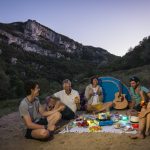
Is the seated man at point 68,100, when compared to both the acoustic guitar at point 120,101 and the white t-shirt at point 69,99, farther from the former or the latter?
the acoustic guitar at point 120,101

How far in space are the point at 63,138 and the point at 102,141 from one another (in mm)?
929

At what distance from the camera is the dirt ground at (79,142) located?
6.45 meters

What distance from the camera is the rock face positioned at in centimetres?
6850

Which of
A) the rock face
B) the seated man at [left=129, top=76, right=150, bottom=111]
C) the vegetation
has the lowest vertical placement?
the seated man at [left=129, top=76, right=150, bottom=111]

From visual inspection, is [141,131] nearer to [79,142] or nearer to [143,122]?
[143,122]

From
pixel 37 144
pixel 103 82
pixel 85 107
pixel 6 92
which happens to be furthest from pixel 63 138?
pixel 6 92

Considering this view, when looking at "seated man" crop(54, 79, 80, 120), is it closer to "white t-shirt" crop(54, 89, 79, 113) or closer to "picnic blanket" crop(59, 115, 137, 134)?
"white t-shirt" crop(54, 89, 79, 113)

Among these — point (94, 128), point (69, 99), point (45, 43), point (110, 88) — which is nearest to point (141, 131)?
point (94, 128)

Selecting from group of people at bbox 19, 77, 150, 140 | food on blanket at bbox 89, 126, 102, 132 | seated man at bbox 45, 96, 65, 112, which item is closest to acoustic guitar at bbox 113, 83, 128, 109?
group of people at bbox 19, 77, 150, 140

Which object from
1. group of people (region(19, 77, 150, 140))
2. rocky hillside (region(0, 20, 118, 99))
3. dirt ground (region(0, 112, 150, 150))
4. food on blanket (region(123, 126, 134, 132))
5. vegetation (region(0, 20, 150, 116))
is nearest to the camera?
dirt ground (region(0, 112, 150, 150))

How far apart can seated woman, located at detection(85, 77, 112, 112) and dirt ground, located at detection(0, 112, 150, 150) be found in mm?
2542

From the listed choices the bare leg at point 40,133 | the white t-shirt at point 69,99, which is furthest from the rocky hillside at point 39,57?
the bare leg at point 40,133

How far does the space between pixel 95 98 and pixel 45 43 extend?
69.6m

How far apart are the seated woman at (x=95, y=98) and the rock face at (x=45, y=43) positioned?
53.8 meters
